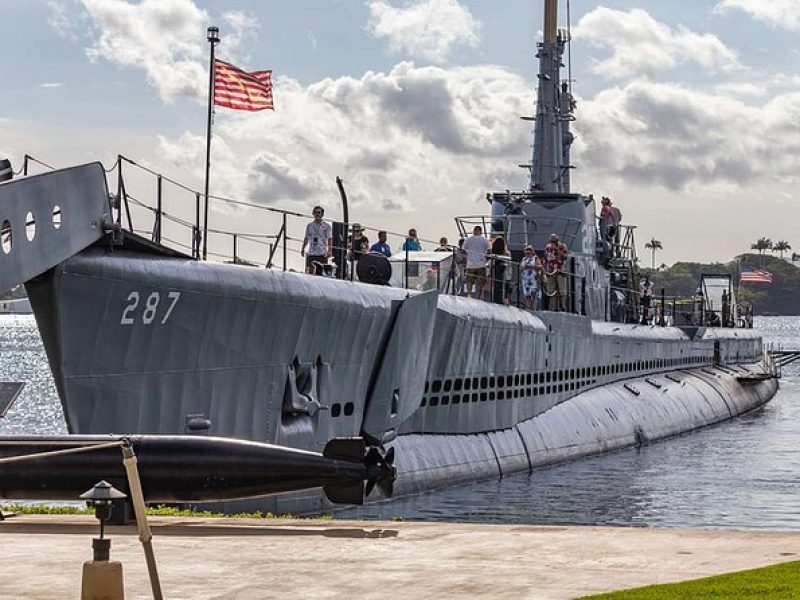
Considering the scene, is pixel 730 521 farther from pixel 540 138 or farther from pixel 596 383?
pixel 540 138

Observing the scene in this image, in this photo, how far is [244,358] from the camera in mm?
15109

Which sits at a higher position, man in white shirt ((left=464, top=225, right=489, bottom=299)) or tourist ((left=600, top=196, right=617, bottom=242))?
tourist ((left=600, top=196, right=617, bottom=242))

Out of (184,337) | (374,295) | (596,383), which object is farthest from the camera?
(596,383)

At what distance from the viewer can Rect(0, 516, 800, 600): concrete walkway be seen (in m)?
7.78

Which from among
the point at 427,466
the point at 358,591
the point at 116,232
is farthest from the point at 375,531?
the point at 427,466

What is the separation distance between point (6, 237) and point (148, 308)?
2361 mm

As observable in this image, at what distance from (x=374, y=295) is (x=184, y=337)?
4876 millimetres

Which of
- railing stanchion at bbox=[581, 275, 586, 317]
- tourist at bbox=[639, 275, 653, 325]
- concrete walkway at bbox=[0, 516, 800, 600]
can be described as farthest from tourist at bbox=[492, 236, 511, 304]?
concrete walkway at bbox=[0, 516, 800, 600]

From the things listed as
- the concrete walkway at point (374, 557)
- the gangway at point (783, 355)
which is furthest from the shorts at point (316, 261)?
the gangway at point (783, 355)

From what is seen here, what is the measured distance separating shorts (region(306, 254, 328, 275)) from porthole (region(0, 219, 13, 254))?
23.6 ft

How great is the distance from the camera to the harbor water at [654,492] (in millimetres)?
19812

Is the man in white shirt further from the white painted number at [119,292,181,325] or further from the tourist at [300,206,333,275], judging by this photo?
the white painted number at [119,292,181,325]

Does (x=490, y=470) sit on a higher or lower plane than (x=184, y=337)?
lower

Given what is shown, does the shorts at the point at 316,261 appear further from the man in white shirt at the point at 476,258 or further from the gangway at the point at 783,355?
the gangway at the point at 783,355
